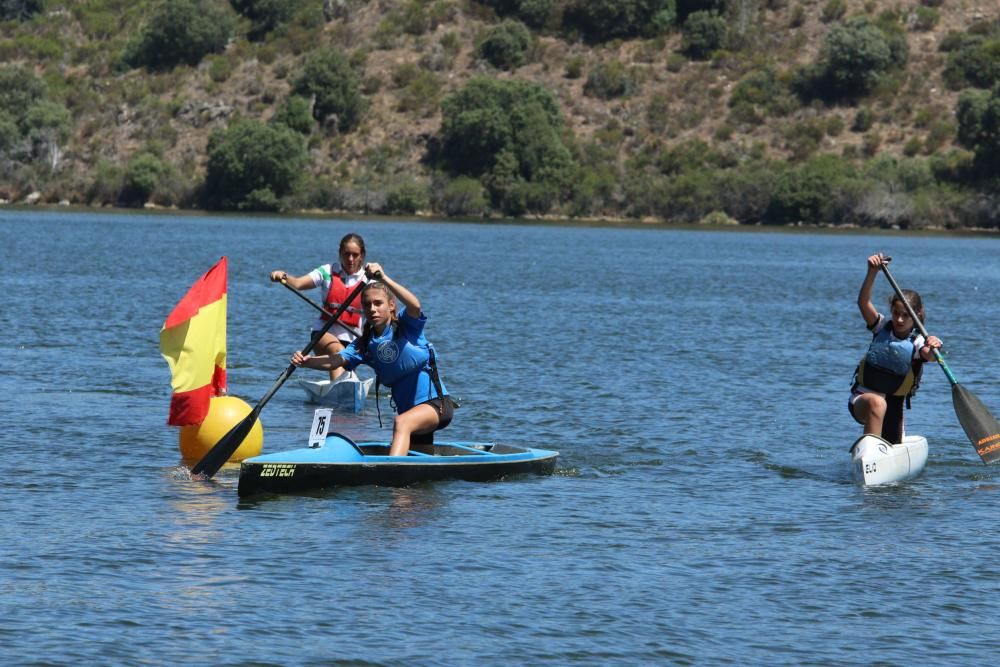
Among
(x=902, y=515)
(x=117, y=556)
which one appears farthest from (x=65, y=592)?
(x=902, y=515)

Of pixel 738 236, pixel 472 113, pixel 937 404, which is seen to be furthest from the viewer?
pixel 472 113

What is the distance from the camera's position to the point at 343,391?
2002 cm

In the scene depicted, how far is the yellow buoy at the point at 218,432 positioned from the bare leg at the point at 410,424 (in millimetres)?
1567

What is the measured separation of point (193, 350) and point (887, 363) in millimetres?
→ 6329

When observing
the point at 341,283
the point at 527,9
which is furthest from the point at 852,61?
the point at 341,283

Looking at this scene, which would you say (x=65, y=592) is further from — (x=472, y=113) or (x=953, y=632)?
(x=472, y=113)

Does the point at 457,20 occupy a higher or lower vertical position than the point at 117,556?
higher

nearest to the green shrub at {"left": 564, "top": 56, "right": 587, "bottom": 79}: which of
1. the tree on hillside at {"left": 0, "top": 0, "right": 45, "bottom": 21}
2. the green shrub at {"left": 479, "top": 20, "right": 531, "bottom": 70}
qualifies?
the green shrub at {"left": 479, "top": 20, "right": 531, "bottom": 70}

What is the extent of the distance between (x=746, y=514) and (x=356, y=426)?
5.77m

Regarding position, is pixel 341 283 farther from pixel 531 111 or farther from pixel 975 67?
pixel 975 67

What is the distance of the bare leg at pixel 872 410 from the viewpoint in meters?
15.8

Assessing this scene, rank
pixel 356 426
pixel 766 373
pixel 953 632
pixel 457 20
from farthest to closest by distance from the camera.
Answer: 1. pixel 457 20
2. pixel 766 373
3. pixel 356 426
4. pixel 953 632

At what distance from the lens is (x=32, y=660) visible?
9.81 meters

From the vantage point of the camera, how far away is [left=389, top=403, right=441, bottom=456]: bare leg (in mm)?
14867
